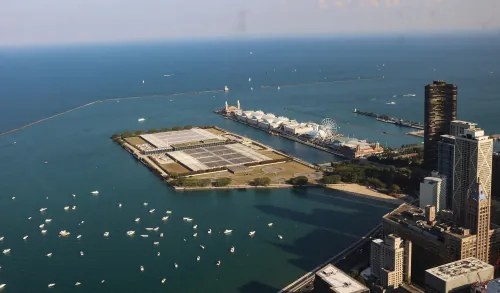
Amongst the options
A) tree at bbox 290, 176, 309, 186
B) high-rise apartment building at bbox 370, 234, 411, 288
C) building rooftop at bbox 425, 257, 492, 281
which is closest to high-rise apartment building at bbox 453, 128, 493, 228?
building rooftop at bbox 425, 257, 492, 281

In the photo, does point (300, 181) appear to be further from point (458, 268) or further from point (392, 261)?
point (458, 268)

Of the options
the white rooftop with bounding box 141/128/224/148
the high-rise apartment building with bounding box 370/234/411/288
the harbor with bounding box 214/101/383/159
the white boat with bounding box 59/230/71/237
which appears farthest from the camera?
the white rooftop with bounding box 141/128/224/148

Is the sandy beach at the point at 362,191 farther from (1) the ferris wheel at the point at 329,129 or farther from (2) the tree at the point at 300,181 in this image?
(1) the ferris wheel at the point at 329,129

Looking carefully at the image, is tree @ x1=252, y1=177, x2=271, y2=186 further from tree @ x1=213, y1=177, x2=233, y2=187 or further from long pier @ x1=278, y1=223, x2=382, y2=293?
long pier @ x1=278, y1=223, x2=382, y2=293

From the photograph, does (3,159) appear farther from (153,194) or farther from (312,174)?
(312,174)

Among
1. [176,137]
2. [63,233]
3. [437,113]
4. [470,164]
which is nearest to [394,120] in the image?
[437,113]

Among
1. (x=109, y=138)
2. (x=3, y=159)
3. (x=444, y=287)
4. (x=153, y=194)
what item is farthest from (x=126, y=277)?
(x=109, y=138)
